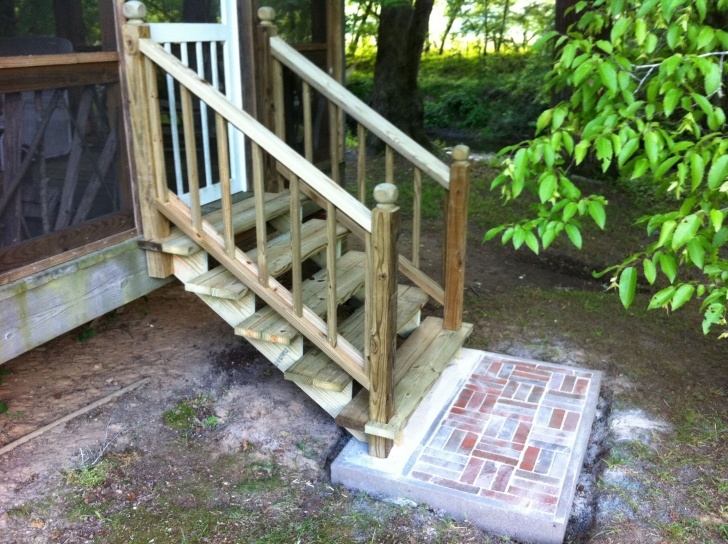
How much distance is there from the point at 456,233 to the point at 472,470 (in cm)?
130

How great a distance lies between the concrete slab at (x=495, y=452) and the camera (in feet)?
9.14

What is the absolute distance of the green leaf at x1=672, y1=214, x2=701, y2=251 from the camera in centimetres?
228

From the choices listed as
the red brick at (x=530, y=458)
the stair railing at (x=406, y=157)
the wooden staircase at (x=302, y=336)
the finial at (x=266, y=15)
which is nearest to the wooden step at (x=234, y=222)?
the wooden staircase at (x=302, y=336)

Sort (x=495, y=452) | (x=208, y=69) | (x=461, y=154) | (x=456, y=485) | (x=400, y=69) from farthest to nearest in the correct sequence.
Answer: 1. (x=400, y=69)
2. (x=208, y=69)
3. (x=461, y=154)
4. (x=495, y=452)
5. (x=456, y=485)

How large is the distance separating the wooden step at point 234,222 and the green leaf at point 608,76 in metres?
1.93

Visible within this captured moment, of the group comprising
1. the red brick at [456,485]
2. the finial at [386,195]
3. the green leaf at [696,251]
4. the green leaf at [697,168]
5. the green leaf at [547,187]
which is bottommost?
the red brick at [456,485]

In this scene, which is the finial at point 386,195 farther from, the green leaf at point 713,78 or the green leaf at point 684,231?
the green leaf at point 713,78

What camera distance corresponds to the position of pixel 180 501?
116 inches

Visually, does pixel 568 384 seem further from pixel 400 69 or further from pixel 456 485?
pixel 400 69

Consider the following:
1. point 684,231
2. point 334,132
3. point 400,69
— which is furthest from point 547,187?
point 400,69

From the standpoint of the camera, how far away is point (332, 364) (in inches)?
129

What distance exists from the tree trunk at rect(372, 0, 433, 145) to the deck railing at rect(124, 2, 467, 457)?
6.49 metres

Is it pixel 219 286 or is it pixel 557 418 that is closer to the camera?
pixel 219 286

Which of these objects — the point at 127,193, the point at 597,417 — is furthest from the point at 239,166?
the point at 597,417
